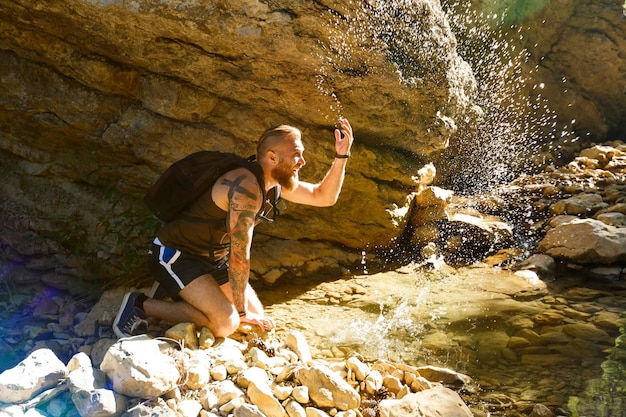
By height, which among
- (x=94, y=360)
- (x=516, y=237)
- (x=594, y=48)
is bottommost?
(x=94, y=360)

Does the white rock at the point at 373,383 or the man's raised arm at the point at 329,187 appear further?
the man's raised arm at the point at 329,187

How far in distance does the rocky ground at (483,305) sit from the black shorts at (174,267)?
49cm

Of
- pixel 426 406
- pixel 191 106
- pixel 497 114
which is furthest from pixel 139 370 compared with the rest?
pixel 497 114

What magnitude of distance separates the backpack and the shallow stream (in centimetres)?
125

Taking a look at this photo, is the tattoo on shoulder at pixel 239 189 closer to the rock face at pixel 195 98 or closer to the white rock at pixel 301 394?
the white rock at pixel 301 394

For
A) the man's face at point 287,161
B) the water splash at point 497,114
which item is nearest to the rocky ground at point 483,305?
the water splash at point 497,114

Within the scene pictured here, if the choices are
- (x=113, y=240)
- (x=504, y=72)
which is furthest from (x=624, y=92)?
(x=113, y=240)

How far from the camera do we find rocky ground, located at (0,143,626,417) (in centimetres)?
309

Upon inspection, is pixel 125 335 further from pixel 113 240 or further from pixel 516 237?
pixel 516 237

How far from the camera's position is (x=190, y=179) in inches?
133

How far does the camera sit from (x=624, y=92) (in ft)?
29.4

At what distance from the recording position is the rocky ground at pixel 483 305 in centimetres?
309

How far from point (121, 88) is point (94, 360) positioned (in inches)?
96.4

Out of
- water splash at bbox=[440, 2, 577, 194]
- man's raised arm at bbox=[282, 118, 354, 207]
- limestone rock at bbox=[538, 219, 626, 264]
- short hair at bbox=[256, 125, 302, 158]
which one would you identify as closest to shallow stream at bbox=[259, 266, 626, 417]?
limestone rock at bbox=[538, 219, 626, 264]
